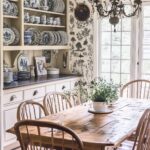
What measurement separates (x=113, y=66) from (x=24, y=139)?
3374mm

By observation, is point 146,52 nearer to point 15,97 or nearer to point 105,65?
point 105,65

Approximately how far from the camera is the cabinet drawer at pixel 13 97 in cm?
441

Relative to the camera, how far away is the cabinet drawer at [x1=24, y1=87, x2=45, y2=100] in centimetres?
477

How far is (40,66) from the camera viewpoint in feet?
19.1

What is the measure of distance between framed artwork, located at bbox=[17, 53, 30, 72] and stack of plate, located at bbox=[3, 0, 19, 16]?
72 centimetres

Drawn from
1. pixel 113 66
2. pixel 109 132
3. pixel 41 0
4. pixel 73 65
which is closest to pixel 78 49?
pixel 73 65

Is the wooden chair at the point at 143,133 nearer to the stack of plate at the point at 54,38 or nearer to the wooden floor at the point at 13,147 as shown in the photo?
the wooden floor at the point at 13,147

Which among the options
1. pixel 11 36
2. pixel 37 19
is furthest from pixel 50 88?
pixel 37 19

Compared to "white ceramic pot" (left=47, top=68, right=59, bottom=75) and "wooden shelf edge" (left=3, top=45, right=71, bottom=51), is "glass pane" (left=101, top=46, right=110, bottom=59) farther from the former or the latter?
"white ceramic pot" (left=47, top=68, right=59, bottom=75)

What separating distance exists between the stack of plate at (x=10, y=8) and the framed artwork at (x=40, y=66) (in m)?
1.03

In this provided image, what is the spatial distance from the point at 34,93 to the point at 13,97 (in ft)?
1.55

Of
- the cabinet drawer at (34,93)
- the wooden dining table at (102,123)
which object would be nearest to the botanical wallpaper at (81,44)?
the cabinet drawer at (34,93)

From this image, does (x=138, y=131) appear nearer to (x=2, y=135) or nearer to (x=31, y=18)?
(x=2, y=135)

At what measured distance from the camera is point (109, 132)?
2881 mm
